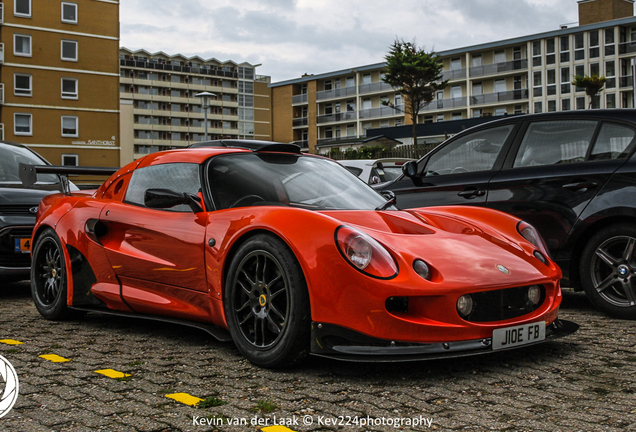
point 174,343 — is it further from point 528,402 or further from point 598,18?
point 598,18

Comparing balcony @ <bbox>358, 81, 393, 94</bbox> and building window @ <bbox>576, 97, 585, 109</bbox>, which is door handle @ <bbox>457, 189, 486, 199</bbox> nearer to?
building window @ <bbox>576, 97, 585, 109</bbox>

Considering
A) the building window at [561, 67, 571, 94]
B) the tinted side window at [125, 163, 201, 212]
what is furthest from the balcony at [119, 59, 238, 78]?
the tinted side window at [125, 163, 201, 212]

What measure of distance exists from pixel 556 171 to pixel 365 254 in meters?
2.78

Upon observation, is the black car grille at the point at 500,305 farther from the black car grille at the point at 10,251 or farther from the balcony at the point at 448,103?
the balcony at the point at 448,103

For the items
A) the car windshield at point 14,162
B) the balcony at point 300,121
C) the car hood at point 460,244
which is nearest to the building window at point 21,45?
the balcony at point 300,121

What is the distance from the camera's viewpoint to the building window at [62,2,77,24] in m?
51.3

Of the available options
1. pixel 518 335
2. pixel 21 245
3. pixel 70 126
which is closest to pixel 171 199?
pixel 518 335

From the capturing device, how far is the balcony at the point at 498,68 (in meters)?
62.8

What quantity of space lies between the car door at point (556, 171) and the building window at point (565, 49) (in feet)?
195

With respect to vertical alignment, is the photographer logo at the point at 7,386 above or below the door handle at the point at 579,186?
below

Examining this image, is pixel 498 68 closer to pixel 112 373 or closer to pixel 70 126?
pixel 70 126

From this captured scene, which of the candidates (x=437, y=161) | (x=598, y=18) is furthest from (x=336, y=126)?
(x=437, y=161)

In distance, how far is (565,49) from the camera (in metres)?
60.4

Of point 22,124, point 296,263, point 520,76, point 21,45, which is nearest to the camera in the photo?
point 296,263
